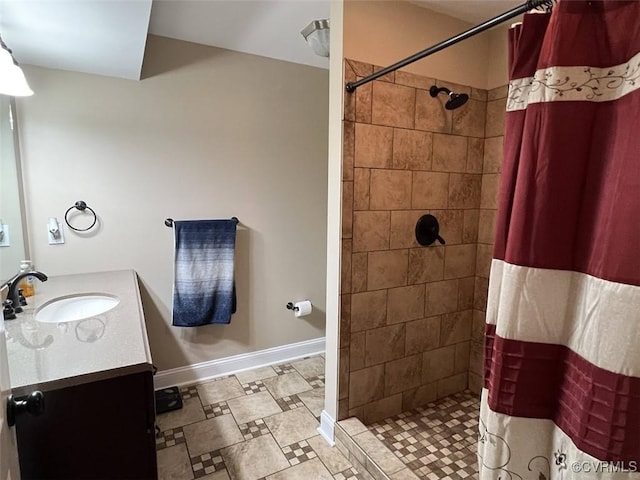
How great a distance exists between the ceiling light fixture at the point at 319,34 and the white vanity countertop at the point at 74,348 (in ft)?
5.54

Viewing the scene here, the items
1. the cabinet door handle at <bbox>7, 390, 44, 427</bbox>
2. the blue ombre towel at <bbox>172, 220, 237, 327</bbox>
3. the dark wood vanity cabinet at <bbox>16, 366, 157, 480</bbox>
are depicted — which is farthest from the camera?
the blue ombre towel at <bbox>172, 220, 237, 327</bbox>

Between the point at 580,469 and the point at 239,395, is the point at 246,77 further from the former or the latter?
the point at 580,469

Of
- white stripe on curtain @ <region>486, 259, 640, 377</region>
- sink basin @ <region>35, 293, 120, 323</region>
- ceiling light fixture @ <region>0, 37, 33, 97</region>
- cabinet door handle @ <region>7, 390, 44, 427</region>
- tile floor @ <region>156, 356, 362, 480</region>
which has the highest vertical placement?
ceiling light fixture @ <region>0, 37, 33, 97</region>

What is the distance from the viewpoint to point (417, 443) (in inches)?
72.9

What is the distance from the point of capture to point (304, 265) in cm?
286

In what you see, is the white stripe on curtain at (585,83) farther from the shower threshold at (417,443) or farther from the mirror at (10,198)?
the mirror at (10,198)

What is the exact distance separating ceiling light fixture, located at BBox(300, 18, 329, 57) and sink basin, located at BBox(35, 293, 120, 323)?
1750 mm

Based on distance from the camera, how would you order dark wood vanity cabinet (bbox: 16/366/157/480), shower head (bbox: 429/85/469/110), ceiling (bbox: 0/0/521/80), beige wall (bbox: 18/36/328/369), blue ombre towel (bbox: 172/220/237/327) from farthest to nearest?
blue ombre towel (bbox: 172/220/237/327), beige wall (bbox: 18/36/328/369), shower head (bbox: 429/85/469/110), ceiling (bbox: 0/0/521/80), dark wood vanity cabinet (bbox: 16/366/157/480)

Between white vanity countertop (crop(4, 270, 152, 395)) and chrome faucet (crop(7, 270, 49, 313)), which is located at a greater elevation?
chrome faucet (crop(7, 270, 49, 313))

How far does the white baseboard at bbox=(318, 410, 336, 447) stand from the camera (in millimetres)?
1908

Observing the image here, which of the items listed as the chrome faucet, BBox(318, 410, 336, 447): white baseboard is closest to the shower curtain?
BBox(318, 410, 336, 447): white baseboard

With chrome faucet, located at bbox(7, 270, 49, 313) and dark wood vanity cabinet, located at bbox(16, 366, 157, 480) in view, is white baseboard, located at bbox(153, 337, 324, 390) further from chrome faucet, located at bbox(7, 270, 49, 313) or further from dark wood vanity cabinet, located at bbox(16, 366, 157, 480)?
dark wood vanity cabinet, located at bbox(16, 366, 157, 480)

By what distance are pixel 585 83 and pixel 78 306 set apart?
224 cm

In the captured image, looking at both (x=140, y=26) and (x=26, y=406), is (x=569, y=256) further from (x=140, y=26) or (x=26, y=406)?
(x=140, y=26)
